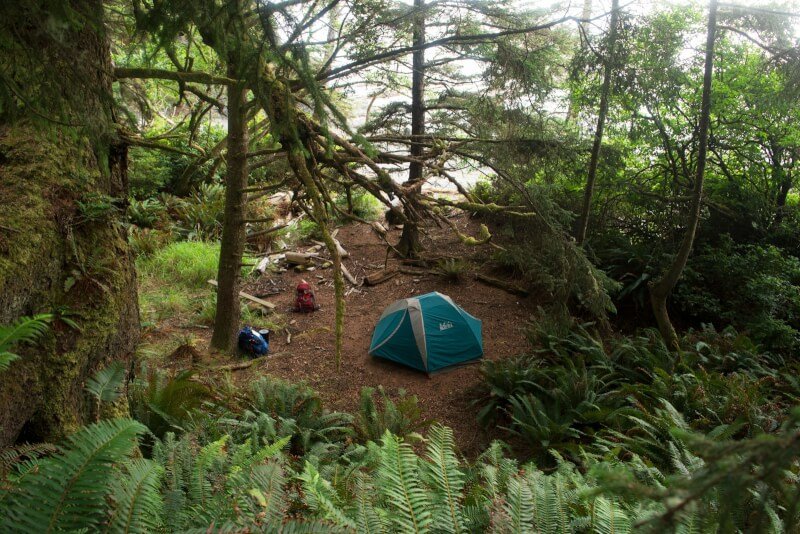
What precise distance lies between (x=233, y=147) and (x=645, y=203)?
8378 mm

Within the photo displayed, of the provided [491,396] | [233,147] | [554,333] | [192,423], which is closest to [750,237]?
[554,333]

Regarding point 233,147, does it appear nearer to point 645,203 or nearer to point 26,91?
point 26,91

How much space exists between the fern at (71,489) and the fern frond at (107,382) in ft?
4.02

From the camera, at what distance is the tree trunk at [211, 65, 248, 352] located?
22.2 feet

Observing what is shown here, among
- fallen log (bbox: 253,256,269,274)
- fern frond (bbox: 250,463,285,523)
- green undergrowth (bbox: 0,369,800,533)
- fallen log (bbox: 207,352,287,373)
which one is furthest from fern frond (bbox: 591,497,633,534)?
fallen log (bbox: 253,256,269,274)

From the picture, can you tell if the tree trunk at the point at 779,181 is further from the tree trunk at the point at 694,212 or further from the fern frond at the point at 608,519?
the fern frond at the point at 608,519

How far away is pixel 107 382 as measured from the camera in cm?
300

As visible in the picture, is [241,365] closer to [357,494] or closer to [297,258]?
[297,258]

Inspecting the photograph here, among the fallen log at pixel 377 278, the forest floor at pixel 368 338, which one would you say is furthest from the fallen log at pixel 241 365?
the fallen log at pixel 377 278

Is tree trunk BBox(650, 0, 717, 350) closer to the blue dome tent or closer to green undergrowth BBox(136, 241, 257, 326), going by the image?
the blue dome tent

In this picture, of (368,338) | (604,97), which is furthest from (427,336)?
(604,97)

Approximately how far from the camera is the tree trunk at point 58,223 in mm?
2660

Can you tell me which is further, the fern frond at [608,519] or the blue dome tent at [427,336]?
the blue dome tent at [427,336]

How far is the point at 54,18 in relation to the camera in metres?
2.23
